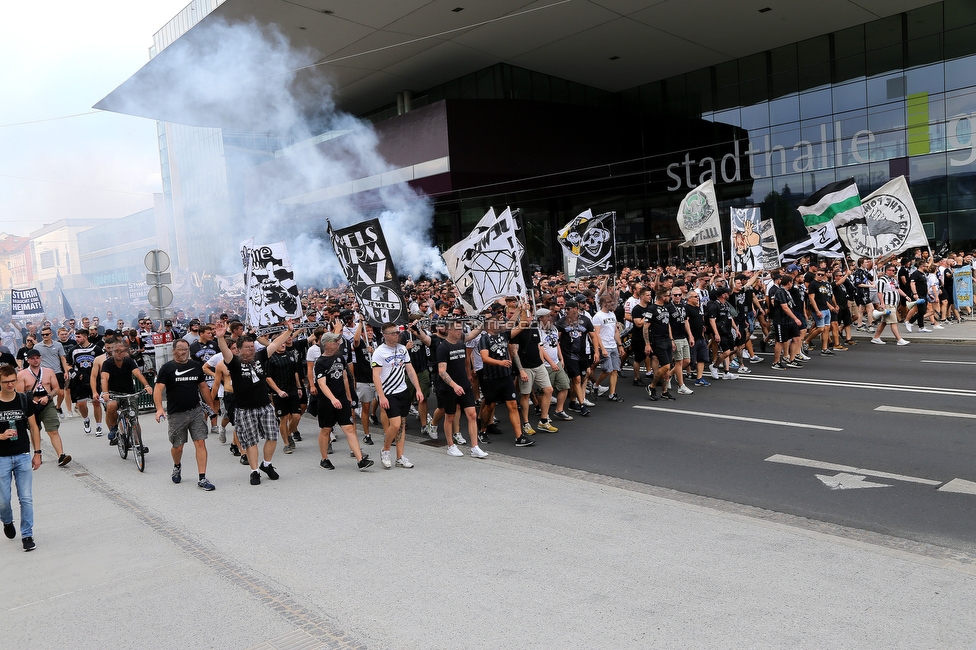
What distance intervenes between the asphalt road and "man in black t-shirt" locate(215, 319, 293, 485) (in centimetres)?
278

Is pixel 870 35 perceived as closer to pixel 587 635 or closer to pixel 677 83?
pixel 677 83

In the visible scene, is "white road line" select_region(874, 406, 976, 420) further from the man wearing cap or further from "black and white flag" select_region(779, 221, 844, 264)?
the man wearing cap

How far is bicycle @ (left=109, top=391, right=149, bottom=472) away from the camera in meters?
8.37

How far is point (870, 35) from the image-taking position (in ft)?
84.6

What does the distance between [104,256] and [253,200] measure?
791 inches

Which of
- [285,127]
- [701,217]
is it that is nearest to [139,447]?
[701,217]

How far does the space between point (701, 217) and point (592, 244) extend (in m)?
3.03

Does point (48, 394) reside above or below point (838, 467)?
above

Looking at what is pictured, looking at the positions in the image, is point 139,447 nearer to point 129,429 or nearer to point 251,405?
point 129,429

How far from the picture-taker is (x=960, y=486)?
5922 millimetres

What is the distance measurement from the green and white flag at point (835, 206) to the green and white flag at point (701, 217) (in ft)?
6.34

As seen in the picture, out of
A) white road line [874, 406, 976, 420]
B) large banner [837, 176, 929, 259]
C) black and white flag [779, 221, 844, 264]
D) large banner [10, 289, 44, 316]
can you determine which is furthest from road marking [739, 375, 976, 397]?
large banner [10, 289, 44, 316]

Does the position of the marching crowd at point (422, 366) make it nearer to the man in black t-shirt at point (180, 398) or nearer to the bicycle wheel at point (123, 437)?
the man in black t-shirt at point (180, 398)

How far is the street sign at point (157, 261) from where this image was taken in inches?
499
